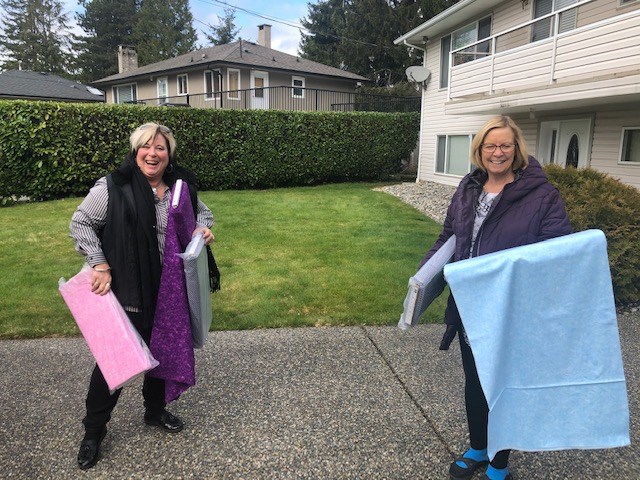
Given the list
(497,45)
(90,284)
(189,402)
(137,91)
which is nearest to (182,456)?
(189,402)

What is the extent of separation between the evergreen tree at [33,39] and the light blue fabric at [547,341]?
188 ft

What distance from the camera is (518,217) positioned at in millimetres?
2221

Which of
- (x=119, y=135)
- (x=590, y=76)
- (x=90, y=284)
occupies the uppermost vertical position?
(x=590, y=76)

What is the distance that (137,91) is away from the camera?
30.2 meters

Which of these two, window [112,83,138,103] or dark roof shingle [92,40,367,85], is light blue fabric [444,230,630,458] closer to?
dark roof shingle [92,40,367,85]

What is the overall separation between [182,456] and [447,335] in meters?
1.55

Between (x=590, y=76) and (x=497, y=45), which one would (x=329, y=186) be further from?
(x=590, y=76)

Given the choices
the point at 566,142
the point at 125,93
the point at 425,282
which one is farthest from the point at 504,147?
the point at 125,93

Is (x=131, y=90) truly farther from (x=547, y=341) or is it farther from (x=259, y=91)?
(x=547, y=341)

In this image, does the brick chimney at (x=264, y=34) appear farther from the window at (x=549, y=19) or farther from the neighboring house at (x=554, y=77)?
the window at (x=549, y=19)

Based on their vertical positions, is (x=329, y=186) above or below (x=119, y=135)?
below

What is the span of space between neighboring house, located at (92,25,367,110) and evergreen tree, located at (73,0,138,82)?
23196 millimetres

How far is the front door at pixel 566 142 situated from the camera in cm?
1045

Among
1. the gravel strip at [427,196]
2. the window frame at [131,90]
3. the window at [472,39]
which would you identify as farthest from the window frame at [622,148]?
the window frame at [131,90]
